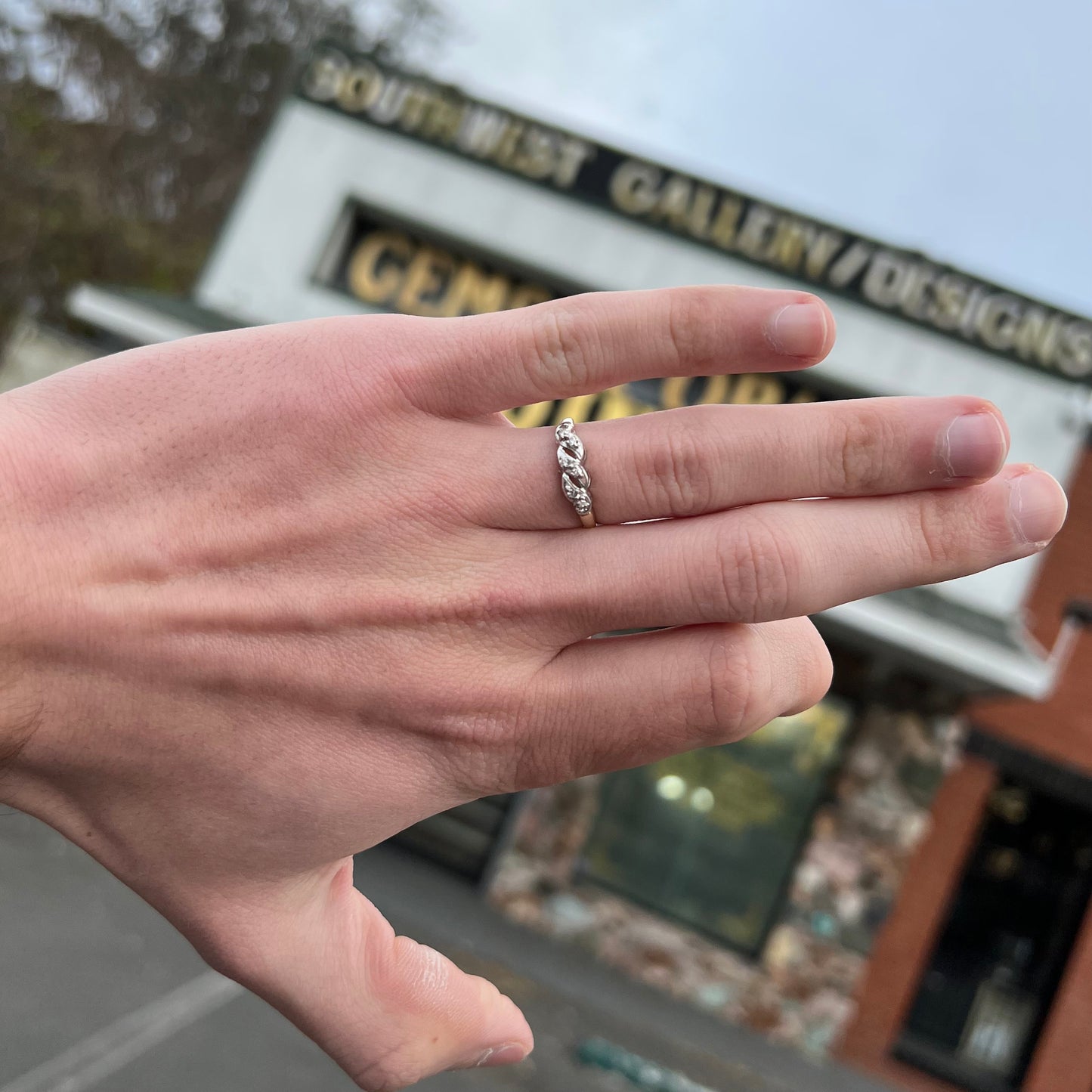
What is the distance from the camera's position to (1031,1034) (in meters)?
8.84

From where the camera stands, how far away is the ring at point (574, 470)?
997 millimetres

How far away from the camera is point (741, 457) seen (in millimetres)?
981

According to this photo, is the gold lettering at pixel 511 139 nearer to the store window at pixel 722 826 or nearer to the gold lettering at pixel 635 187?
the gold lettering at pixel 635 187

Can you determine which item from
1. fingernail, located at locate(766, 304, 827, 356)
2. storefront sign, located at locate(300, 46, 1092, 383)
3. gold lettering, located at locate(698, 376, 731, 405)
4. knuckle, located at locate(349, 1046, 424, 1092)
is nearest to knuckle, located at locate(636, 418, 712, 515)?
fingernail, located at locate(766, 304, 827, 356)

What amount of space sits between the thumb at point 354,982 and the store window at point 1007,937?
8.98m

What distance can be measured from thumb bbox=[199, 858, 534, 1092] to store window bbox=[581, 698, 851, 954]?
24.2 ft

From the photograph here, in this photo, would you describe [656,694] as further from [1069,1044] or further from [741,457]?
[1069,1044]

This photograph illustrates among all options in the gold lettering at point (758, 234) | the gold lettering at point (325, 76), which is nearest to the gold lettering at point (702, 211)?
the gold lettering at point (758, 234)

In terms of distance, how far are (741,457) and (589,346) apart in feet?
0.61

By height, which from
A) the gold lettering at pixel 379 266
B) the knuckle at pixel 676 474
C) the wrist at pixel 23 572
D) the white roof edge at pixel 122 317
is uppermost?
the gold lettering at pixel 379 266

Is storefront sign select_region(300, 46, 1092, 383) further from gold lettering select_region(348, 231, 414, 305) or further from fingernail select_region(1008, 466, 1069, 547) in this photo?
fingernail select_region(1008, 466, 1069, 547)

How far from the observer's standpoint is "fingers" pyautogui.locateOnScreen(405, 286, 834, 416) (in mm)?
948

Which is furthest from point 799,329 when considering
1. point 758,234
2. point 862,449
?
point 758,234

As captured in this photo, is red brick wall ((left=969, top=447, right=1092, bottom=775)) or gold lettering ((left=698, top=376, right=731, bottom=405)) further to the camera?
red brick wall ((left=969, top=447, right=1092, bottom=775))
